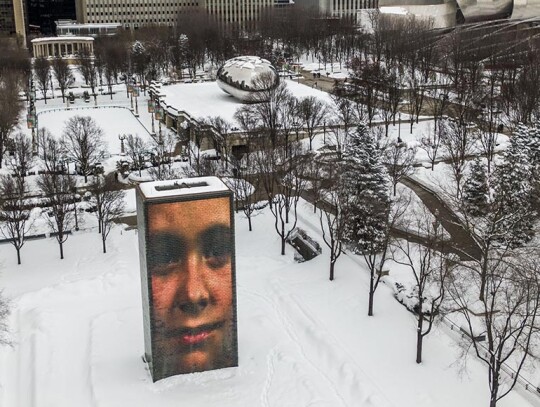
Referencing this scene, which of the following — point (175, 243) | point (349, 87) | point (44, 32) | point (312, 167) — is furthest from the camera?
point (44, 32)

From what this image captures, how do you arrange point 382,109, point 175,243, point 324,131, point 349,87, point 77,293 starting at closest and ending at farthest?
point 175,243
point 77,293
point 324,131
point 382,109
point 349,87

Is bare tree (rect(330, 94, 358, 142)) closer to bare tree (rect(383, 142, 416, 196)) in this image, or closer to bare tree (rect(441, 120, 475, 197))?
bare tree (rect(441, 120, 475, 197))

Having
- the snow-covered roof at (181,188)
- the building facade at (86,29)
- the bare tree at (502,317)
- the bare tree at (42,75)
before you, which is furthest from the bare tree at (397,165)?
the building facade at (86,29)

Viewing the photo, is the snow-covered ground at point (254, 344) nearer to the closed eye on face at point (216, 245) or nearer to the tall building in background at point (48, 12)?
the closed eye on face at point (216, 245)

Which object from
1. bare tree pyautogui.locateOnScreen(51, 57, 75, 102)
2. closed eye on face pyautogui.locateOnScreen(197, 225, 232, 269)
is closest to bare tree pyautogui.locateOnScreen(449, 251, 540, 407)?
closed eye on face pyautogui.locateOnScreen(197, 225, 232, 269)

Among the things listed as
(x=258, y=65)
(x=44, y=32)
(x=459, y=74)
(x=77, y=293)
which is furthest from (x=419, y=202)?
(x=44, y=32)

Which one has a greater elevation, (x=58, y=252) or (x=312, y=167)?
(x=312, y=167)

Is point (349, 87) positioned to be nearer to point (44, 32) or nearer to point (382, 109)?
point (382, 109)
